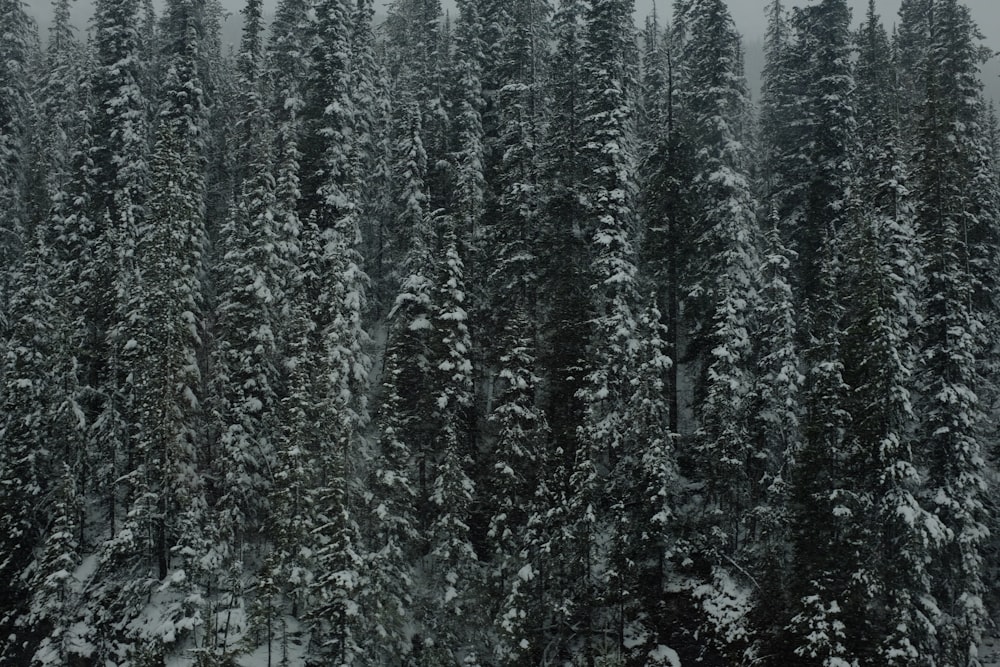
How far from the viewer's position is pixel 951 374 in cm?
2388

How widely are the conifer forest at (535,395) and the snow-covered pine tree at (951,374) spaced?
0.45ft

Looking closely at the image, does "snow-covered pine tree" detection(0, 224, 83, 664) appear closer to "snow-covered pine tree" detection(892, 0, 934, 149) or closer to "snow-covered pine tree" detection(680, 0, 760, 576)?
"snow-covered pine tree" detection(680, 0, 760, 576)

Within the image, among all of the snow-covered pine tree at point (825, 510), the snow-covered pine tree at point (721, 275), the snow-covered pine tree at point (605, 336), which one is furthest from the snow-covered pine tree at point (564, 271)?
the snow-covered pine tree at point (825, 510)

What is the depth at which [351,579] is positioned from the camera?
2298 cm

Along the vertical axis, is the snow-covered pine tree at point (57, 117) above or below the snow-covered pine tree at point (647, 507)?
above

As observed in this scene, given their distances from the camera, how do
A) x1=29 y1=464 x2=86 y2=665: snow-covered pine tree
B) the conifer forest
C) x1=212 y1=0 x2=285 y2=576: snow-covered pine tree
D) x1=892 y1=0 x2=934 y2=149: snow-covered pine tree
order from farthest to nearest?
x1=892 y1=0 x2=934 y2=149: snow-covered pine tree → x1=212 y1=0 x2=285 y2=576: snow-covered pine tree → x1=29 y1=464 x2=86 y2=665: snow-covered pine tree → the conifer forest

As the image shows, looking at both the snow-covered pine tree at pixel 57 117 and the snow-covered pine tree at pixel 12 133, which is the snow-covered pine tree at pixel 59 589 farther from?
the snow-covered pine tree at pixel 57 117

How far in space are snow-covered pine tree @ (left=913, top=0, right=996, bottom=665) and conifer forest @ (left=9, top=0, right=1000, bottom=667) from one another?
137 mm

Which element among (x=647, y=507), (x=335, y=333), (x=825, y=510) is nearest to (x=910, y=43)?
(x=825, y=510)

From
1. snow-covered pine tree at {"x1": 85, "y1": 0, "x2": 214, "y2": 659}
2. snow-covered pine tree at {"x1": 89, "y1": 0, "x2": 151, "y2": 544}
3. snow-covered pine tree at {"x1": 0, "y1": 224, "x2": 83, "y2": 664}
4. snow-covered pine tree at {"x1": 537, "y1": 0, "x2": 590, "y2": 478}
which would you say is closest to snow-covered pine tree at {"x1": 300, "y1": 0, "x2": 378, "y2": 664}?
snow-covered pine tree at {"x1": 85, "y1": 0, "x2": 214, "y2": 659}

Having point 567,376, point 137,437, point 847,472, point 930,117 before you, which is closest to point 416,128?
point 567,376

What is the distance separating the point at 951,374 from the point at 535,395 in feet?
52.8

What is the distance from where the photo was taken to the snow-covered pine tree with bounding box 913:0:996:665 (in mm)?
22500

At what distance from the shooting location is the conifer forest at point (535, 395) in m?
23.0
